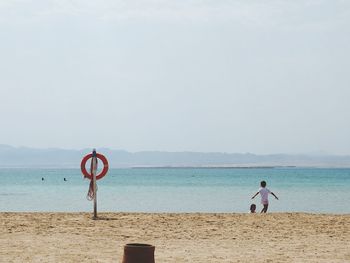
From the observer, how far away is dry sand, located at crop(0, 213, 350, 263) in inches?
478

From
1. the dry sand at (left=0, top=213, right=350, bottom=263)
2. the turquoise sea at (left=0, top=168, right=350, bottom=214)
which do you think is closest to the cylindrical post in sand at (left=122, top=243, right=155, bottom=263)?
the dry sand at (left=0, top=213, right=350, bottom=263)

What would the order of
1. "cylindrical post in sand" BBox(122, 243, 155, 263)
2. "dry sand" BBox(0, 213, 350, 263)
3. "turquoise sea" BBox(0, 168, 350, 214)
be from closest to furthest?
"cylindrical post in sand" BBox(122, 243, 155, 263) → "dry sand" BBox(0, 213, 350, 263) → "turquoise sea" BBox(0, 168, 350, 214)

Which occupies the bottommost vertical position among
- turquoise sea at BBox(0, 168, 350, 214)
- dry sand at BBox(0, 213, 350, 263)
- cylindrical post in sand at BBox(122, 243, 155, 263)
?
turquoise sea at BBox(0, 168, 350, 214)

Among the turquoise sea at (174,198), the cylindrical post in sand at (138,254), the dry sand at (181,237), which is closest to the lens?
the cylindrical post in sand at (138,254)

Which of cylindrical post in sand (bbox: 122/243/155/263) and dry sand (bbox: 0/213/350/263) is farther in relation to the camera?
dry sand (bbox: 0/213/350/263)

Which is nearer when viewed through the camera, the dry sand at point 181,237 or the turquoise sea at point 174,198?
the dry sand at point 181,237

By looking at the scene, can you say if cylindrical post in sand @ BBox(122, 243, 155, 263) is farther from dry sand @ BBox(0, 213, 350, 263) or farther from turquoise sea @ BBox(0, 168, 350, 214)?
turquoise sea @ BBox(0, 168, 350, 214)

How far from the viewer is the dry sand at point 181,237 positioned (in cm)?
1213

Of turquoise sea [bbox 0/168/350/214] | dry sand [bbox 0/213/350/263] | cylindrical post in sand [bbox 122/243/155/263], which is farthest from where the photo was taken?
turquoise sea [bbox 0/168/350/214]

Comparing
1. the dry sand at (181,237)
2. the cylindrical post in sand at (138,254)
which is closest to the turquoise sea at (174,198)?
the dry sand at (181,237)

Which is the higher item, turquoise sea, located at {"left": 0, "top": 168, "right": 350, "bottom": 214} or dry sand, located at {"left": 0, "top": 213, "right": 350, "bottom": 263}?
dry sand, located at {"left": 0, "top": 213, "right": 350, "bottom": 263}

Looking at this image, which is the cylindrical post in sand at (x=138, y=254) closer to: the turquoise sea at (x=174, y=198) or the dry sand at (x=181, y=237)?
the dry sand at (x=181, y=237)

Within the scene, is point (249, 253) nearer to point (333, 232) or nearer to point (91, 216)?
point (333, 232)

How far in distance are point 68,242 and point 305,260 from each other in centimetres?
486
